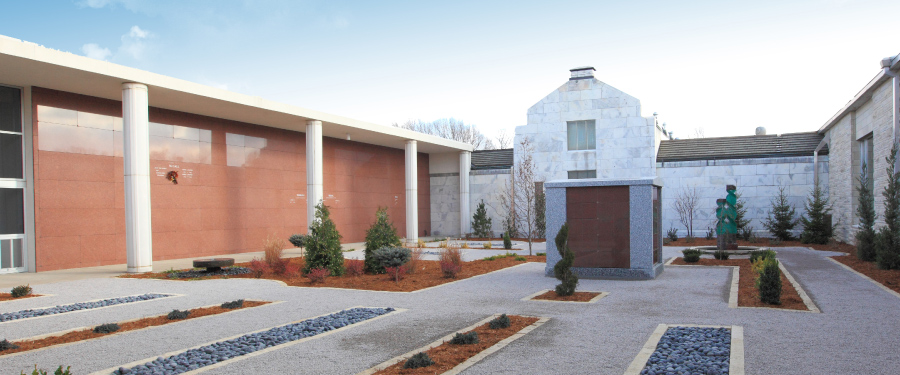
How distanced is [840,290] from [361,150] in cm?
2155

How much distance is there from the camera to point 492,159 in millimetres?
32000

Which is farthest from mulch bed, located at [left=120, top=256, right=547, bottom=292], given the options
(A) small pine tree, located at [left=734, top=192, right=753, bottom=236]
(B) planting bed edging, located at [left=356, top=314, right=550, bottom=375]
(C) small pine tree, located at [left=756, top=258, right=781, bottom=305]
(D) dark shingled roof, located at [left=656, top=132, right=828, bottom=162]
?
(D) dark shingled roof, located at [left=656, top=132, right=828, bottom=162]

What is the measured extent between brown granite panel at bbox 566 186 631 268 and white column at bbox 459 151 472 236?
1794 centimetres

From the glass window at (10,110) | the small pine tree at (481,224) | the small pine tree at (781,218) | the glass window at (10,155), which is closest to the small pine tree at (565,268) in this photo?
the glass window at (10,155)

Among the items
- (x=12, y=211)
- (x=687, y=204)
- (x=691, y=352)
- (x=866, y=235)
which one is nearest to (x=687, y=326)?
(x=691, y=352)

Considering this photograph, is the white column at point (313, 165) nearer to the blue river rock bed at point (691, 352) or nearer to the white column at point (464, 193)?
Result: the white column at point (464, 193)

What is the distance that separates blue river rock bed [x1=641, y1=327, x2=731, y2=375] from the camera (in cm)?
552

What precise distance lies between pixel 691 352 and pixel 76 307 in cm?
→ 1000

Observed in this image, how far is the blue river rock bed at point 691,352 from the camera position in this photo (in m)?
5.52

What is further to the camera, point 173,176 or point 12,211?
point 173,176

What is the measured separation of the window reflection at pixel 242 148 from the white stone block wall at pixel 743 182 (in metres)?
18.6

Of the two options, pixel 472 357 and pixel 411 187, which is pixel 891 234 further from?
pixel 411 187

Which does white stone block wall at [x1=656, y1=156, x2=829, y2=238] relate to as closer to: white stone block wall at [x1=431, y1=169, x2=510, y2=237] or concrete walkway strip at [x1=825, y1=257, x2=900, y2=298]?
white stone block wall at [x1=431, y1=169, x2=510, y2=237]

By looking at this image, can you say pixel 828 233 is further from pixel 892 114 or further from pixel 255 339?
pixel 255 339
